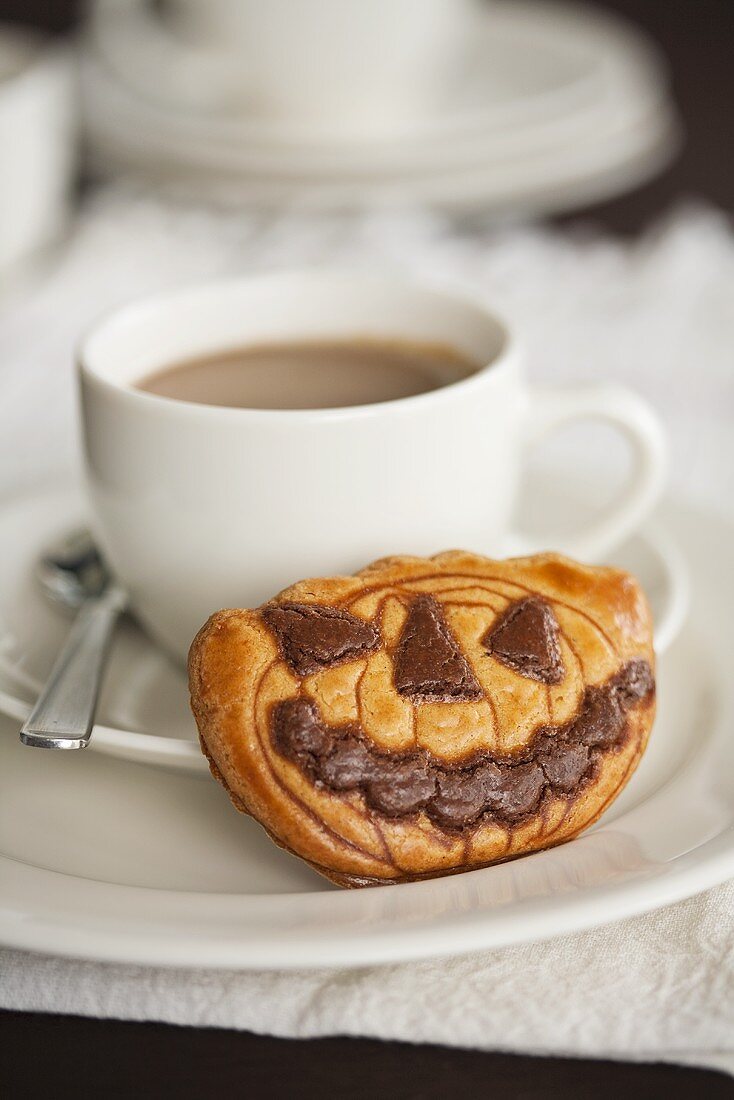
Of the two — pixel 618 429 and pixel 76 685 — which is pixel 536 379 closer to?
pixel 618 429

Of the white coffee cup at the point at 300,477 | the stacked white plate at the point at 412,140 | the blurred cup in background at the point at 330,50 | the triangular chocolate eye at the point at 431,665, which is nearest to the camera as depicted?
the triangular chocolate eye at the point at 431,665

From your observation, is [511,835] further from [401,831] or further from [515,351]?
[515,351]

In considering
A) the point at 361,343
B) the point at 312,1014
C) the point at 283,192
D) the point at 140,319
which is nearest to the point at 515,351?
the point at 361,343

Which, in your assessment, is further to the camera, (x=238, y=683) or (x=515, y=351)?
(x=515, y=351)

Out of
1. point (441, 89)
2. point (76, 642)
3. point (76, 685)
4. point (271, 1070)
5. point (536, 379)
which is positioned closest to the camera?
point (271, 1070)

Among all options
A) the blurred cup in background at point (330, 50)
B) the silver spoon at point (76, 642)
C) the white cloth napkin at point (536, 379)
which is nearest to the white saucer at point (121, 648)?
the silver spoon at point (76, 642)

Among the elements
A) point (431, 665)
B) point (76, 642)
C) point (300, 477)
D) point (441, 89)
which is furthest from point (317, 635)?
point (441, 89)

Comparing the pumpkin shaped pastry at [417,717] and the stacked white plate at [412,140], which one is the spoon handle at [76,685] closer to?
the pumpkin shaped pastry at [417,717]
